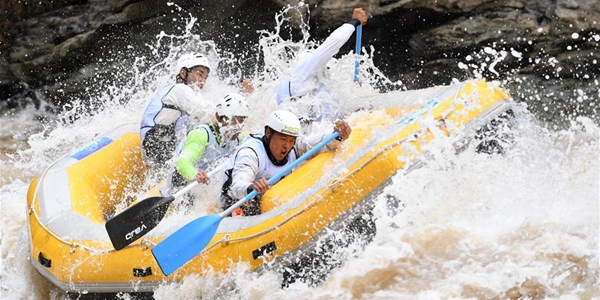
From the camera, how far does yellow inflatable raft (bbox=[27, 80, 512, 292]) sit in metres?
5.13

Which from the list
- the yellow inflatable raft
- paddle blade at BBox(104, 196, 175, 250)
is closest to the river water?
the yellow inflatable raft

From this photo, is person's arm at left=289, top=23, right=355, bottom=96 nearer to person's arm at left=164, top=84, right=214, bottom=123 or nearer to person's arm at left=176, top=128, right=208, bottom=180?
person's arm at left=164, top=84, right=214, bottom=123

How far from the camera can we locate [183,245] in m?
5.12

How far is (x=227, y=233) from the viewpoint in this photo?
17.1 ft

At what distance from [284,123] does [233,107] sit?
0.54 meters

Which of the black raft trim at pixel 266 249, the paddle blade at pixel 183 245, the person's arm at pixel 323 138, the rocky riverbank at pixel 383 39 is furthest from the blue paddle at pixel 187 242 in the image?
the rocky riverbank at pixel 383 39

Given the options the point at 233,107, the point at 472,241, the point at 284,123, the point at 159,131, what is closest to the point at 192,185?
the point at 233,107

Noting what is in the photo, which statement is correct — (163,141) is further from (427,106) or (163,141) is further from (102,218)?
(427,106)

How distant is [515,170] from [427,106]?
2.64ft

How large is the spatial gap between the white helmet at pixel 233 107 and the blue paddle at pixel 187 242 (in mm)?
774

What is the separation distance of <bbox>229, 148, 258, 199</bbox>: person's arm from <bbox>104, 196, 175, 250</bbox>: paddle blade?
464 millimetres

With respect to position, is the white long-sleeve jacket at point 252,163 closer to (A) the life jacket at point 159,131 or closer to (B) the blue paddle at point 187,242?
(B) the blue paddle at point 187,242

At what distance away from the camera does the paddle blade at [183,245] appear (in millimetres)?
5109

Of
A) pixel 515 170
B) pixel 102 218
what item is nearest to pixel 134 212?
pixel 102 218
